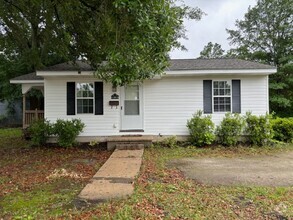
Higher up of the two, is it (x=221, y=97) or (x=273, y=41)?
(x=273, y=41)

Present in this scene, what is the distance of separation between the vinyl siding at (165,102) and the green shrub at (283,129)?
0.97 metres

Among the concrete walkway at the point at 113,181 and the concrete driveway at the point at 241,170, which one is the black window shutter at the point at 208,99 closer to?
the concrete driveway at the point at 241,170

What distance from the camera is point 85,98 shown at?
10.1 m

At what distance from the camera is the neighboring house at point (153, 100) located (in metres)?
10.0

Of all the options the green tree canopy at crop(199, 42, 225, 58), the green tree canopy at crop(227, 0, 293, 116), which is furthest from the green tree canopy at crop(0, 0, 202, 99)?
the green tree canopy at crop(199, 42, 225, 58)

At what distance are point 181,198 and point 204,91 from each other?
6.55 metres

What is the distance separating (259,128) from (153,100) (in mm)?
4052

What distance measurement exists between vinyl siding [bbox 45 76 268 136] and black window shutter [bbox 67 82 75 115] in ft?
0.52

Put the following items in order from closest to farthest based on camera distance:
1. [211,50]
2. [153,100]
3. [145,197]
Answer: [145,197] < [153,100] < [211,50]

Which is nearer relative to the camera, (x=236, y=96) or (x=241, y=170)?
(x=241, y=170)

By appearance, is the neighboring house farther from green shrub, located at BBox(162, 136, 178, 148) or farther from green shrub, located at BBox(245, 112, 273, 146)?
green shrub, located at BBox(245, 112, 273, 146)

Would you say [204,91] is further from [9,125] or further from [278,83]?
[9,125]

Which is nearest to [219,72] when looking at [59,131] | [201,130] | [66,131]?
[201,130]

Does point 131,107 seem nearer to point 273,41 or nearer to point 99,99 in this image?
point 99,99
